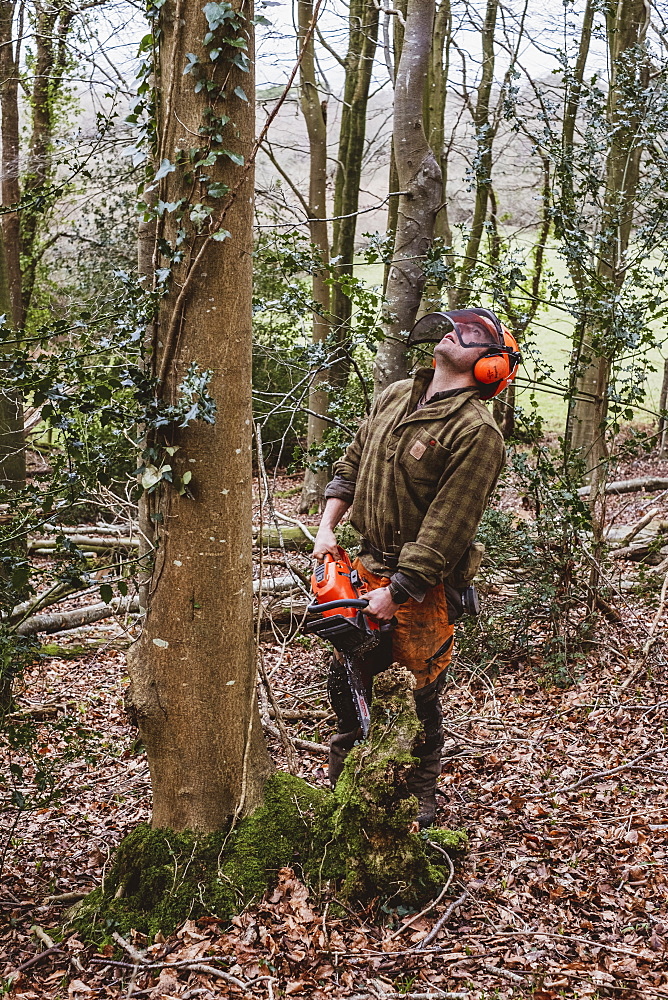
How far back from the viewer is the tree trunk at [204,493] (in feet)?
9.42

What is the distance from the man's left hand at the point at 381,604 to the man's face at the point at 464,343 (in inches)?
44.1

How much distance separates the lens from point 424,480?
3.67m

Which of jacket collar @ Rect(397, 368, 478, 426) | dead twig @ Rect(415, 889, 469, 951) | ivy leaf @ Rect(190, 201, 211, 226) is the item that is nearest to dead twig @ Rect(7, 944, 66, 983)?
dead twig @ Rect(415, 889, 469, 951)

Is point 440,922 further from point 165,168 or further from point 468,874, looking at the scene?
point 165,168

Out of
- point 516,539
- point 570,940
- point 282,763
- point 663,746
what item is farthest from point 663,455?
point 570,940

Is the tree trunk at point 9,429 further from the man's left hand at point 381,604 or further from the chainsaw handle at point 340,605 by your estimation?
the man's left hand at point 381,604

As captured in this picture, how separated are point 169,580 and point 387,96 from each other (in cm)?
1515

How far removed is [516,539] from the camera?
6309mm

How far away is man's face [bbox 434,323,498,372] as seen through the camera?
364 centimetres

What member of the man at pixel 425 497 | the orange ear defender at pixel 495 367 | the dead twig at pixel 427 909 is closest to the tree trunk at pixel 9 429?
the man at pixel 425 497

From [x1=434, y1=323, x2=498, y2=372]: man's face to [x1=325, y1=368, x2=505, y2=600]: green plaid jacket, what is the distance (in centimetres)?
15

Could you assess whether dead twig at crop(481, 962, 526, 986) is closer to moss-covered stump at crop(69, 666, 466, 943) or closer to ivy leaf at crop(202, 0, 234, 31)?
moss-covered stump at crop(69, 666, 466, 943)

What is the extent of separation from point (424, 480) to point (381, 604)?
62cm

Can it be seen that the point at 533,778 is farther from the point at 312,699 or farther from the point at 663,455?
the point at 663,455
